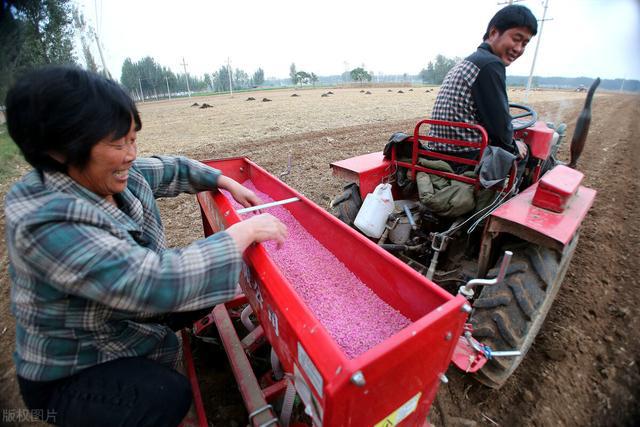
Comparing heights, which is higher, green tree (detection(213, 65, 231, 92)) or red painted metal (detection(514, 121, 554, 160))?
green tree (detection(213, 65, 231, 92))

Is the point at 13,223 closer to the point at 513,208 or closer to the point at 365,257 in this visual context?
the point at 365,257

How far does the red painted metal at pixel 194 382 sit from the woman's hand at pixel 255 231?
802 millimetres

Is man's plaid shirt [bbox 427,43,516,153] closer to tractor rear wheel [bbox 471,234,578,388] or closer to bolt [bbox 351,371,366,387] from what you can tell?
tractor rear wheel [bbox 471,234,578,388]

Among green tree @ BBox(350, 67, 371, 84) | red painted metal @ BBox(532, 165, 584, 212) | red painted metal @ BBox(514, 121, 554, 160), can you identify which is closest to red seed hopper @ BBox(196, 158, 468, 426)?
red painted metal @ BBox(532, 165, 584, 212)

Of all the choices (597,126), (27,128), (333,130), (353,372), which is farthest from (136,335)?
(597,126)

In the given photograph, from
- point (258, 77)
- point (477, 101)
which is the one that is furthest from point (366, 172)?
point (258, 77)

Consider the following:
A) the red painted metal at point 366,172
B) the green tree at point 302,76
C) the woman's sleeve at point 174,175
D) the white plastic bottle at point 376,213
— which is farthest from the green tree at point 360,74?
the woman's sleeve at point 174,175

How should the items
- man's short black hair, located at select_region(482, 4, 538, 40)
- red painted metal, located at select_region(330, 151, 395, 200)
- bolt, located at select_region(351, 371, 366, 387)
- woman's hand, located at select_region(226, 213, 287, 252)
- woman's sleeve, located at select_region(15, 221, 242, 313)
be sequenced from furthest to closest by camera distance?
1. red painted metal, located at select_region(330, 151, 395, 200)
2. man's short black hair, located at select_region(482, 4, 538, 40)
3. woman's hand, located at select_region(226, 213, 287, 252)
4. woman's sleeve, located at select_region(15, 221, 242, 313)
5. bolt, located at select_region(351, 371, 366, 387)

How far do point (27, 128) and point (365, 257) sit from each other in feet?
4.49

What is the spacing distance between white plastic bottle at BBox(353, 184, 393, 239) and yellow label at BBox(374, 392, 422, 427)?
1.36 metres

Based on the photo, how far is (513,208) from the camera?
6.41ft

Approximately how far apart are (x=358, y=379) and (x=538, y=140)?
9.67 feet

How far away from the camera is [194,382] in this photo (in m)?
1.69

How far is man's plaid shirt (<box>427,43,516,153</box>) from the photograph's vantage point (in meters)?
2.20
